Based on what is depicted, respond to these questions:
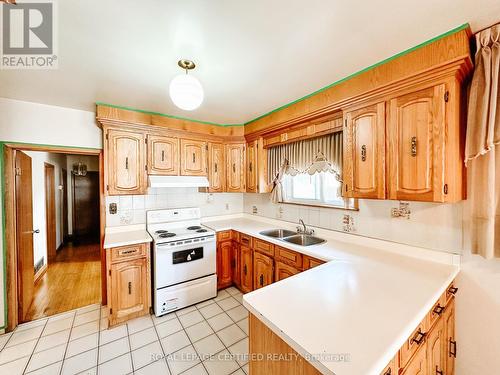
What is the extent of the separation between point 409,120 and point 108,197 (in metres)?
3.21

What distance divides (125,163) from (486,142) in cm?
317

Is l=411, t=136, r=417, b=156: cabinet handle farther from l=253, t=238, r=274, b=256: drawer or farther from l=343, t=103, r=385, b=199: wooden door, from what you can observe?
l=253, t=238, r=274, b=256: drawer

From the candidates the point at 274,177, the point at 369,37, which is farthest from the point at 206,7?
the point at 274,177

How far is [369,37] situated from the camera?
1.36 metres

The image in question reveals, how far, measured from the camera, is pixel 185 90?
142cm

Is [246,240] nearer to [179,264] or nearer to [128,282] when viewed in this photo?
[179,264]

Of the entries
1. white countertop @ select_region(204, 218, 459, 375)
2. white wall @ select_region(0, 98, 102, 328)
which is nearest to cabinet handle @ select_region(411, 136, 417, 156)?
white countertop @ select_region(204, 218, 459, 375)

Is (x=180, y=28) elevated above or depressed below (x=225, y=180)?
above

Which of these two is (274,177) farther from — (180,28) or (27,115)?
(27,115)

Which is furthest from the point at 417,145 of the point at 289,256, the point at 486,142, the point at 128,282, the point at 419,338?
the point at 128,282

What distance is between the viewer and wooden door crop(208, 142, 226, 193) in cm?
315

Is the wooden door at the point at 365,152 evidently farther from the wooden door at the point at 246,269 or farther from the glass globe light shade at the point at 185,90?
the wooden door at the point at 246,269

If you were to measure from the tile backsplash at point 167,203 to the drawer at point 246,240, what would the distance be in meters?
0.83

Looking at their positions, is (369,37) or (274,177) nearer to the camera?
(369,37)
